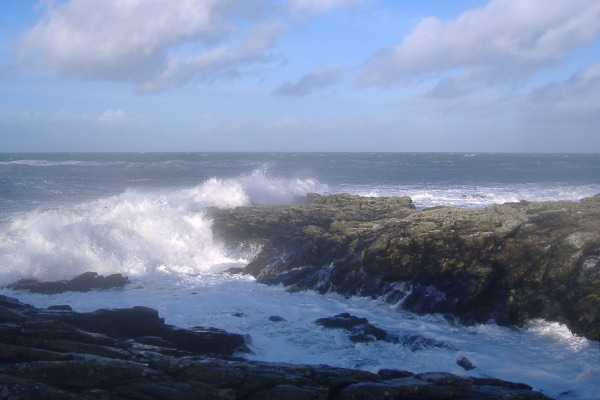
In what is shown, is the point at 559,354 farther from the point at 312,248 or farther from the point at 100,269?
the point at 100,269

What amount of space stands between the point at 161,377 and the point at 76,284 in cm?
855

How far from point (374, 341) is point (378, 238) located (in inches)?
178

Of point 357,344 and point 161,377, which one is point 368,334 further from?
point 161,377

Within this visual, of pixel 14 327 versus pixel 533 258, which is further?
pixel 533 258

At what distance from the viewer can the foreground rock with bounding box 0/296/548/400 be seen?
593cm

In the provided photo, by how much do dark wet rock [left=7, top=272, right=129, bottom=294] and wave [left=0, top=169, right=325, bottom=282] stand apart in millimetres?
1147

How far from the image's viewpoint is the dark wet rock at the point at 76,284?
43.7ft

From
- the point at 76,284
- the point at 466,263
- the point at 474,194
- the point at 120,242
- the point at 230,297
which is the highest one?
the point at 474,194

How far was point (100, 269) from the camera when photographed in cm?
1588

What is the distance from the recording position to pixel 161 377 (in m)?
6.38

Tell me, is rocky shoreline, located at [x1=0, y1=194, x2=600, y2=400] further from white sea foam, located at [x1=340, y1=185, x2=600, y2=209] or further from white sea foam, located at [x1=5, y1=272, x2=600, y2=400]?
white sea foam, located at [x1=340, y1=185, x2=600, y2=209]

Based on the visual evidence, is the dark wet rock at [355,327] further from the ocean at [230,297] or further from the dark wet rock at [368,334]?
the ocean at [230,297]

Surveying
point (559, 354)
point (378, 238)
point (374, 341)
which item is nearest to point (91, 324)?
point (374, 341)

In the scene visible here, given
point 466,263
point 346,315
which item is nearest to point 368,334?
point 346,315
